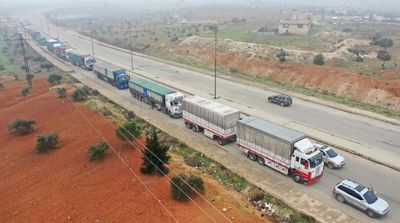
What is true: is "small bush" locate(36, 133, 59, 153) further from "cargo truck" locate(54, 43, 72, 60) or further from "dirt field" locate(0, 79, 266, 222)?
"cargo truck" locate(54, 43, 72, 60)

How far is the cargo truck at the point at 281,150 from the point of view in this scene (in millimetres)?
26453

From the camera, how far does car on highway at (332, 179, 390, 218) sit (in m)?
23.0

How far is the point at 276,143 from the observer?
27859 mm

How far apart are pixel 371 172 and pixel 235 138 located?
1245cm

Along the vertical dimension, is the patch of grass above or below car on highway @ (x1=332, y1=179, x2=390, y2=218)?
Result: below

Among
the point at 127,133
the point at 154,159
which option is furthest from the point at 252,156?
the point at 127,133

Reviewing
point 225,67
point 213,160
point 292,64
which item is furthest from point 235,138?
point 225,67

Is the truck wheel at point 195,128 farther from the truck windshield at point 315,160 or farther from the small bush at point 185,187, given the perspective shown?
the truck windshield at point 315,160

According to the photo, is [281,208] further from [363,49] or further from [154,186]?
[363,49]

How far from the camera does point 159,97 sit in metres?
43.6

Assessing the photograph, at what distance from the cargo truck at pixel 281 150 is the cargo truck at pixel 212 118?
82.3 inches

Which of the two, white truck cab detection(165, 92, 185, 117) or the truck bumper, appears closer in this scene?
the truck bumper

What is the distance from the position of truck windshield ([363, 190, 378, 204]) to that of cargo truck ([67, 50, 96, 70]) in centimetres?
6174

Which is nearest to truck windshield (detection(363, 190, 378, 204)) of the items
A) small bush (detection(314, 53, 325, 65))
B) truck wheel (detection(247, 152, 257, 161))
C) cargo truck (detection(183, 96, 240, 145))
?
truck wheel (detection(247, 152, 257, 161))
